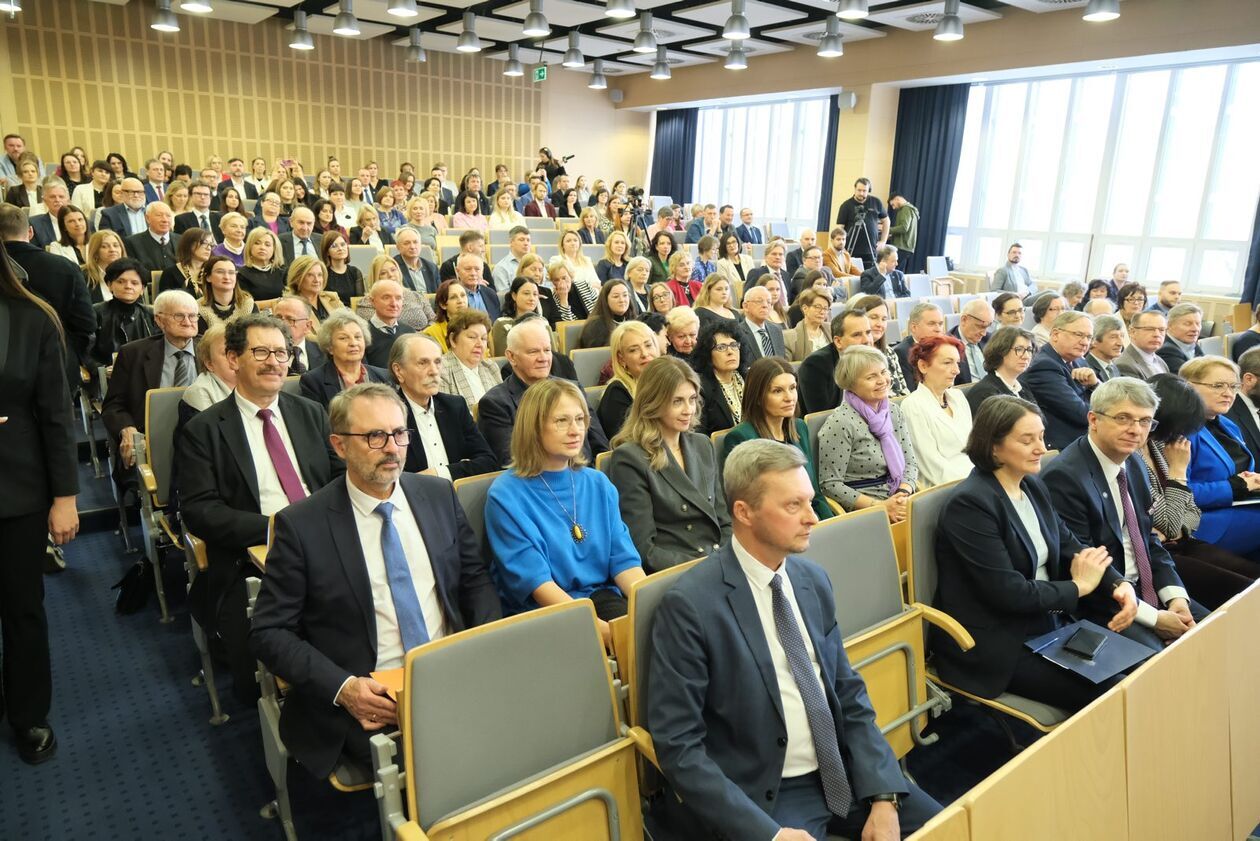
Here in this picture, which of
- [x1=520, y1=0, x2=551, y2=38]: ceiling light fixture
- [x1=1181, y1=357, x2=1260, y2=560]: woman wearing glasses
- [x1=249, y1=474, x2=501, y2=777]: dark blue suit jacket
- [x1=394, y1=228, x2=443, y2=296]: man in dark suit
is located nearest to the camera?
[x1=249, y1=474, x2=501, y2=777]: dark blue suit jacket

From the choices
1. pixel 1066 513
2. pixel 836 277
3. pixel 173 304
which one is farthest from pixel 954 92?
pixel 173 304

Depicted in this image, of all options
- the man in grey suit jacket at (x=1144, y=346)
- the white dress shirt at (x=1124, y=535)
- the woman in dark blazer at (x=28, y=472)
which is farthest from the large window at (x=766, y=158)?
the woman in dark blazer at (x=28, y=472)

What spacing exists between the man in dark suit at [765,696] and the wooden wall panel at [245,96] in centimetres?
1464

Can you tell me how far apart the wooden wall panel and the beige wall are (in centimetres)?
2

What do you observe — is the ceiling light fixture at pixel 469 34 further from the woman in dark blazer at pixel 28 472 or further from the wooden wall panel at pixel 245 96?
the woman in dark blazer at pixel 28 472

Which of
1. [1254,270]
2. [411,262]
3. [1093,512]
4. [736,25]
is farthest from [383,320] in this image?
[1254,270]

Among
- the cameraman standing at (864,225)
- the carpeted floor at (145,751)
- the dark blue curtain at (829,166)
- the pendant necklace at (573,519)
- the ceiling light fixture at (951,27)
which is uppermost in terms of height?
the ceiling light fixture at (951,27)

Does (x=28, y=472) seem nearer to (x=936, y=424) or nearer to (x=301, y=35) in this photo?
(x=936, y=424)

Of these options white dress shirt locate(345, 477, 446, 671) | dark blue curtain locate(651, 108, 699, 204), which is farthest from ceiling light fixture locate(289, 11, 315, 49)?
white dress shirt locate(345, 477, 446, 671)

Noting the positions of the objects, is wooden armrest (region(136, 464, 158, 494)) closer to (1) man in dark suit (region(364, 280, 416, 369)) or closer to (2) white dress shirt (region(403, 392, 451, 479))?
(2) white dress shirt (region(403, 392, 451, 479))

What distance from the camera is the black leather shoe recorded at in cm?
245

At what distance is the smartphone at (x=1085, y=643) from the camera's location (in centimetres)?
232

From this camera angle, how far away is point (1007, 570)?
7.79 feet

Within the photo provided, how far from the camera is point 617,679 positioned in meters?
1.93
